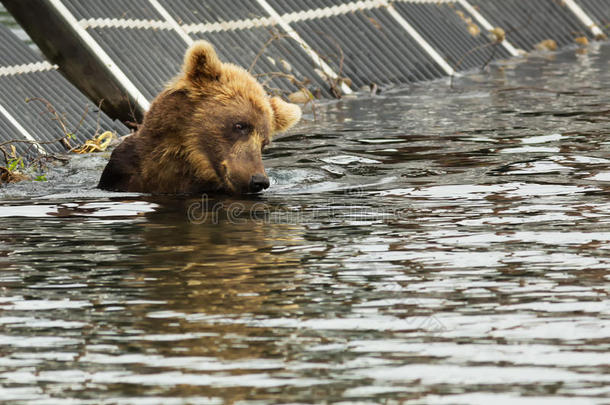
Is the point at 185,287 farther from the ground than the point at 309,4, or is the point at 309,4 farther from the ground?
Result: the point at 309,4

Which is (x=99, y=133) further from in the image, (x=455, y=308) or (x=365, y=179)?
(x=455, y=308)

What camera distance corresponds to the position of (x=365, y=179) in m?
9.50

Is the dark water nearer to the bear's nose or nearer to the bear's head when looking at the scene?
the bear's nose

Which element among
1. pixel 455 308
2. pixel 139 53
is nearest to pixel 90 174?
pixel 139 53

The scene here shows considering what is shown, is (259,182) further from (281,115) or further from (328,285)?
(328,285)

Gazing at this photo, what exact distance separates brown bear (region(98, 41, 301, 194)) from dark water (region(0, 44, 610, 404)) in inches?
12.4

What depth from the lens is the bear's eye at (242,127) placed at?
29.7ft

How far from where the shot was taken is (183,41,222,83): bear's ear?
8.99 m

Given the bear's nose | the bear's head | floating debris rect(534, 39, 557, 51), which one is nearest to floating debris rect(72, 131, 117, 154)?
the bear's head

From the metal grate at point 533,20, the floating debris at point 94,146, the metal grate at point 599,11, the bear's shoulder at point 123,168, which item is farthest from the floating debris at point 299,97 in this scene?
the metal grate at point 599,11

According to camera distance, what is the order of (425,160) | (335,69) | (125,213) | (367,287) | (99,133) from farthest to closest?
(335,69) → (99,133) → (425,160) → (125,213) → (367,287)

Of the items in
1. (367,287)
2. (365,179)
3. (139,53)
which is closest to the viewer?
(367,287)

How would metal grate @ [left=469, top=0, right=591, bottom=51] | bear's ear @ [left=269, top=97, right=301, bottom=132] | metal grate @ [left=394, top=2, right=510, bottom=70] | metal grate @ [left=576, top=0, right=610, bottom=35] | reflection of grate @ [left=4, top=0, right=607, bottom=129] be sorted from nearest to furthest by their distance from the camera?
bear's ear @ [left=269, top=97, right=301, bottom=132] → reflection of grate @ [left=4, top=0, right=607, bottom=129] → metal grate @ [left=394, top=2, right=510, bottom=70] → metal grate @ [left=469, top=0, right=591, bottom=51] → metal grate @ [left=576, top=0, right=610, bottom=35]

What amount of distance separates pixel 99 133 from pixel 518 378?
27.8 ft
